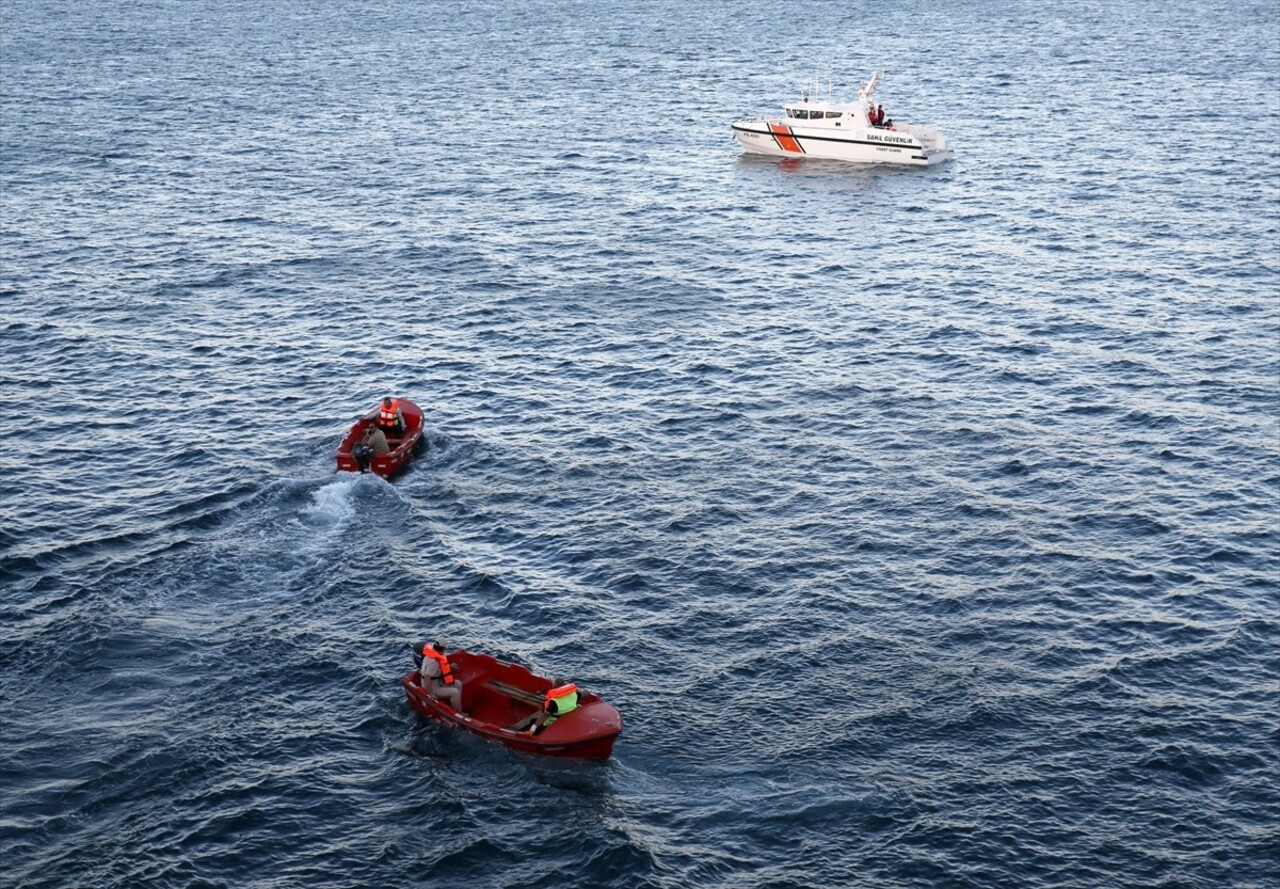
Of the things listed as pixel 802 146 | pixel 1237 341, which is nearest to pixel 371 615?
pixel 1237 341

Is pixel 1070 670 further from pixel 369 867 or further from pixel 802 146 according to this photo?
pixel 802 146

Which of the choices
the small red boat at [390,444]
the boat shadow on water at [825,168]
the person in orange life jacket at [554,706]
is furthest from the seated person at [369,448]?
the boat shadow on water at [825,168]

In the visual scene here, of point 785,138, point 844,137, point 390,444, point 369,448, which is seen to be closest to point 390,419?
point 390,444

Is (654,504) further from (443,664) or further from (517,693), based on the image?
(443,664)

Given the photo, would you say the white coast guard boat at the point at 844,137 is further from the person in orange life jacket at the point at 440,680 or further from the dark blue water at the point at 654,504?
the person in orange life jacket at the point at 440,680

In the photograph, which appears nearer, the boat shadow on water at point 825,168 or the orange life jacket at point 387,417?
the orange life jacket at point 387,417

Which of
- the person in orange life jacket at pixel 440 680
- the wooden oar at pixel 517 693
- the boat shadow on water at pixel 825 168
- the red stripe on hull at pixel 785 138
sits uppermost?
the red stripe on hull at pixel 785 138
